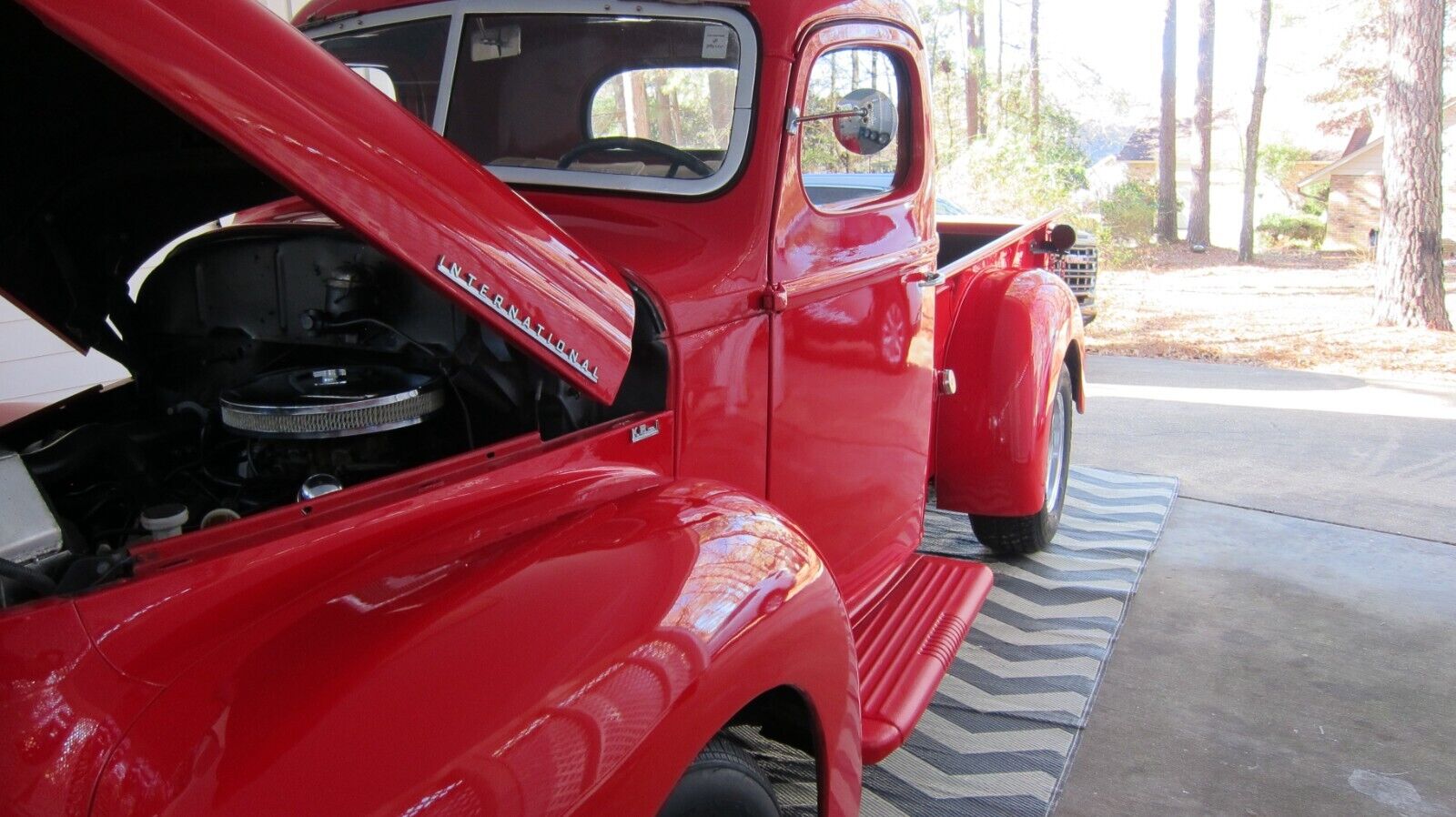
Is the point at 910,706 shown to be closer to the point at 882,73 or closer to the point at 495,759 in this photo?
the point at 495,759

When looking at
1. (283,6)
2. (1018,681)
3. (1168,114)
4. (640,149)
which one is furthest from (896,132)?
(1168,114)

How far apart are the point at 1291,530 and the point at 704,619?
3.90 m

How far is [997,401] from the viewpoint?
345 centimetres

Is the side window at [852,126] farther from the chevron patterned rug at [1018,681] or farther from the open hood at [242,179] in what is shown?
the chevron patterned rug at [1018,681]

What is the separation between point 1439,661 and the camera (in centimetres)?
341

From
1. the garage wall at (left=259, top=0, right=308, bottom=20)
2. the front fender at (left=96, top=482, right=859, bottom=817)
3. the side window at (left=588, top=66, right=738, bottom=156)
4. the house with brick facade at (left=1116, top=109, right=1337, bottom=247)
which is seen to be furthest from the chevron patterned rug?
the house with brick facade at (left=1116, top=109, right=1337, bottom=247)

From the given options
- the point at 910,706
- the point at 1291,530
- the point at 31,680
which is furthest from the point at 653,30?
the point at 1291,530

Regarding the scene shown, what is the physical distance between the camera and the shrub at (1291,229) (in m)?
23.5

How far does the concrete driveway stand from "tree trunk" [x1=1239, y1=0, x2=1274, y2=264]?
13013 millimetres

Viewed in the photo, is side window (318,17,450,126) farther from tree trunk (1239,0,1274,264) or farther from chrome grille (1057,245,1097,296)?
tree trunk (1239,0,1274,264)

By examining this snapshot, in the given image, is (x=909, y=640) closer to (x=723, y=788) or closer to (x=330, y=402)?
(x=723, y=788)

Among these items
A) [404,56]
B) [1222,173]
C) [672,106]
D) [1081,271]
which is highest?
[404,56]

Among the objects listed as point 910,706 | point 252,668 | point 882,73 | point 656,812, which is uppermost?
point 882,73

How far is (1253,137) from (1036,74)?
507cm
